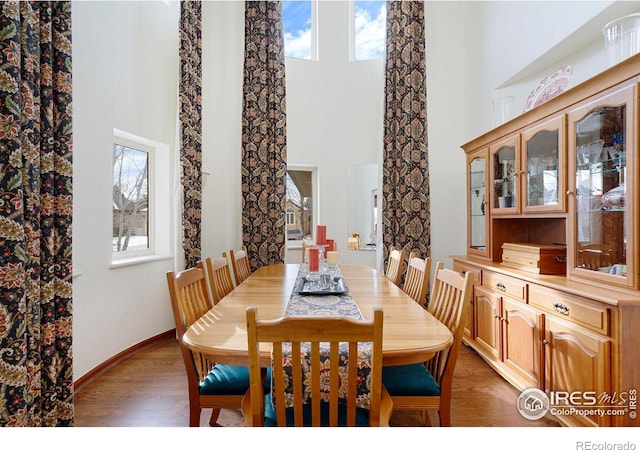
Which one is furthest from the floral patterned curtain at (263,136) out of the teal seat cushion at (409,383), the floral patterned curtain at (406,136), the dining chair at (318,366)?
the dining chair at (318,366)

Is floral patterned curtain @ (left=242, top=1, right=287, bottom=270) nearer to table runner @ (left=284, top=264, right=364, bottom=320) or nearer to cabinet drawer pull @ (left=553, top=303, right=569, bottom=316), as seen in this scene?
table runner @ (left=284, top=264, right=364, bottom=320)

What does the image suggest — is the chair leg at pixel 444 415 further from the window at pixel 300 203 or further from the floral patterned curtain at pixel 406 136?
the window at pixel 300 203

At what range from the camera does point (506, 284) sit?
2385 mm

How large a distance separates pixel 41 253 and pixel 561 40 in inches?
133

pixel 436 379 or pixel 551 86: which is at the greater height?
pixel 551 86

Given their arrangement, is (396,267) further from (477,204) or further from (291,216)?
(291,216)

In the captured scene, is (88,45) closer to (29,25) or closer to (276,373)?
(29,25)

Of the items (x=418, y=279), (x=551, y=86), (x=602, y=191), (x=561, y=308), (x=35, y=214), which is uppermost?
(x=551, y=86)

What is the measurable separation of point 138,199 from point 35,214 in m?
1.79

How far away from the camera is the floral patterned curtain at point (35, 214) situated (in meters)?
1.44

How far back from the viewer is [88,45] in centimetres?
239

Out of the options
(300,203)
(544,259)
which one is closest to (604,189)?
(544,259)

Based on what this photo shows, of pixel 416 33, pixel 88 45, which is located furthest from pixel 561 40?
pixel 88 45
